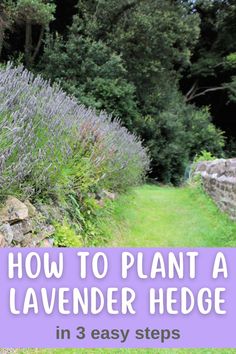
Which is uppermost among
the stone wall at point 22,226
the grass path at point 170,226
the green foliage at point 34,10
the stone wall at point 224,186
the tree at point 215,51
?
the tree at point 215,51

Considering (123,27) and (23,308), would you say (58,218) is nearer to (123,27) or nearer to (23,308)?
(23,308)

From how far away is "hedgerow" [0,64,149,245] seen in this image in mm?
2596

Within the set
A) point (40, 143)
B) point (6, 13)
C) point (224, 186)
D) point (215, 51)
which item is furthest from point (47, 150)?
point (215, 51)

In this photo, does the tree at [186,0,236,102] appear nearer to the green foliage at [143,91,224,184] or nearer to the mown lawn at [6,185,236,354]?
the green foliage at [143,91,224,184]

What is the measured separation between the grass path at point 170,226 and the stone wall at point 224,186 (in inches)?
5.6

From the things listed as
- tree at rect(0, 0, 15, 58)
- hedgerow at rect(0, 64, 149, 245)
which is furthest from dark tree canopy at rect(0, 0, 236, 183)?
hedgerow at rect(0, 64, 149, 245)

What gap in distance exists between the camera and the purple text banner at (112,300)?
1.92 meters

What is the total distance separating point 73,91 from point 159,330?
461 inches

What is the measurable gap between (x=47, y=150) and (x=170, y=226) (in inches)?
120

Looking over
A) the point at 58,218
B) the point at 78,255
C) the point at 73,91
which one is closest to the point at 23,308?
the point at 78,255

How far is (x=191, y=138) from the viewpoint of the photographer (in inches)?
683

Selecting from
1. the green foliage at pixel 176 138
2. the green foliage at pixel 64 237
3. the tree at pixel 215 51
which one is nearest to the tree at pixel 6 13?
the green foliage at pixel 176 138

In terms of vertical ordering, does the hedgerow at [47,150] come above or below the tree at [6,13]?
below

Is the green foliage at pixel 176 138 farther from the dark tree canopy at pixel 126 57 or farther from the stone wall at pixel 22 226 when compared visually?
the stone wall at pixel 22 226
